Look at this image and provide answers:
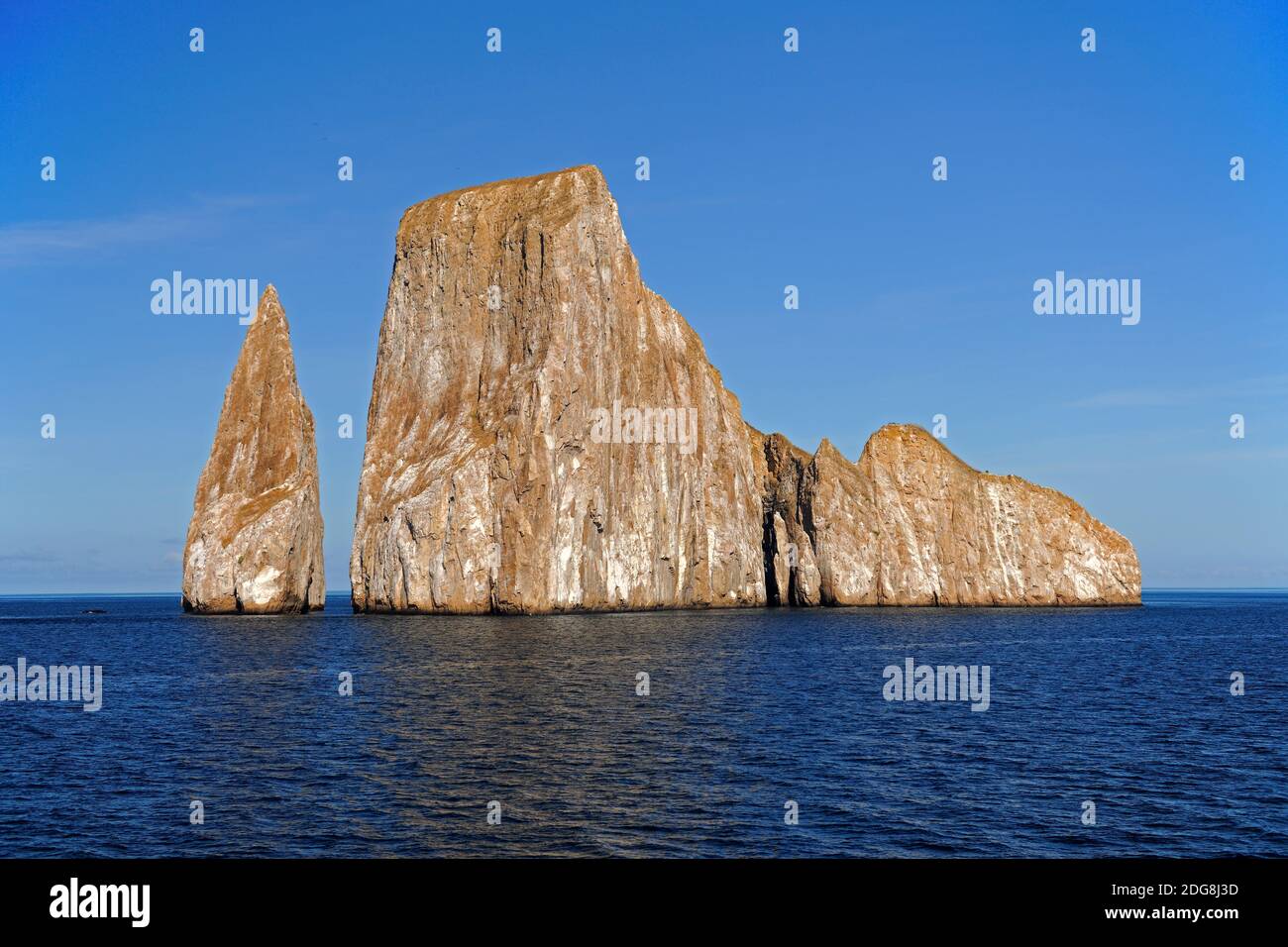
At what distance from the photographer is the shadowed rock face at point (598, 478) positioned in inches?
4328

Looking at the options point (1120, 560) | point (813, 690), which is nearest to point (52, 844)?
point (813, 690)

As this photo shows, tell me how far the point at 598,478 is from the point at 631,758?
83931 millimetres

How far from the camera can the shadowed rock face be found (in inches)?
4328

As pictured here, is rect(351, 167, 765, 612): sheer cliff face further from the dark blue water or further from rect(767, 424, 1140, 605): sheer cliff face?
the dark blue water

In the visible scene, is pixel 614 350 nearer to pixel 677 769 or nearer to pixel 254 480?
pixel 254 480

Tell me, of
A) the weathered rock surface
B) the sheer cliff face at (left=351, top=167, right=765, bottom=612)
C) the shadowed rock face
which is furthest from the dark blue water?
the weathered rock surface

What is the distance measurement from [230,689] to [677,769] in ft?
91.4

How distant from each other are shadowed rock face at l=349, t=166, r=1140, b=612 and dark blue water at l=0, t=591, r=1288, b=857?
3901cm

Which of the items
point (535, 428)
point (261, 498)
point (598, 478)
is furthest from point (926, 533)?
point (261, 498)

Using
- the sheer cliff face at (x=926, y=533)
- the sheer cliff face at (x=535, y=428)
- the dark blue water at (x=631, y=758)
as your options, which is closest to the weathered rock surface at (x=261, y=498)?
the sheer cliff face at (x=535, y=428)

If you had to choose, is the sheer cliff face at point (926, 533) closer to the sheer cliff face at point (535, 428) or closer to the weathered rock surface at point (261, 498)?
the sheer cliff face at point (535, 428)
